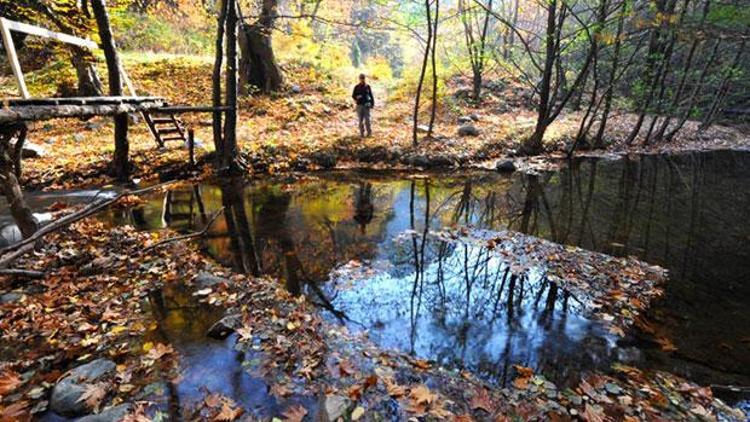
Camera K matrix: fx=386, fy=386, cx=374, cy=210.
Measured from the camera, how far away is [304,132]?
606 inches

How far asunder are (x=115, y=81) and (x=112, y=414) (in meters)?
10.1

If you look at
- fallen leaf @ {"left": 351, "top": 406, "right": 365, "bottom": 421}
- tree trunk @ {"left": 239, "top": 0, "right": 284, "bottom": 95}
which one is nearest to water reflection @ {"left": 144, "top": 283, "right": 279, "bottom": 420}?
fallen leaf @ {"left": 351, "top": 406, "right": 365, "bottom": 421}

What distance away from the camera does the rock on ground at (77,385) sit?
11.1ft

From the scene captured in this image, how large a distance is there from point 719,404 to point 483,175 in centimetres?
975

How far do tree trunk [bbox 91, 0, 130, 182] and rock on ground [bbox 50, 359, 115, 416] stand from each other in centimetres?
846

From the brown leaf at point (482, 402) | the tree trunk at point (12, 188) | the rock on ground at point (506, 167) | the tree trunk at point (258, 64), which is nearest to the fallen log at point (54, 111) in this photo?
the tree trunk at point (12, 188)

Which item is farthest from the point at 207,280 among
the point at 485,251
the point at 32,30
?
the point at 32,30

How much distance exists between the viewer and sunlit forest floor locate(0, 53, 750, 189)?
1212 centimetres

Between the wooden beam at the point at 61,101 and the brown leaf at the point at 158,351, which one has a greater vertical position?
the wooden beam at the point at 61,101

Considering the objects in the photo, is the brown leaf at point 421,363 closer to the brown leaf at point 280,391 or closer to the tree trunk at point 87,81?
the brown leaf at point 280,391

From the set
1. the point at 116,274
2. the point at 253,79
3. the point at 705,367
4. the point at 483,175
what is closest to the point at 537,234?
the point at 705,367

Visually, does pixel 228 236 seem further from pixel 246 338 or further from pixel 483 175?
pixel 483 175

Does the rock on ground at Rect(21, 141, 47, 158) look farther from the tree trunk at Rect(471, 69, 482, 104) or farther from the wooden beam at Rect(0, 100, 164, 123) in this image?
the tree trunk at Rect(471, 69, 482, 104)

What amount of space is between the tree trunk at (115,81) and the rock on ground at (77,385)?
846 cm
